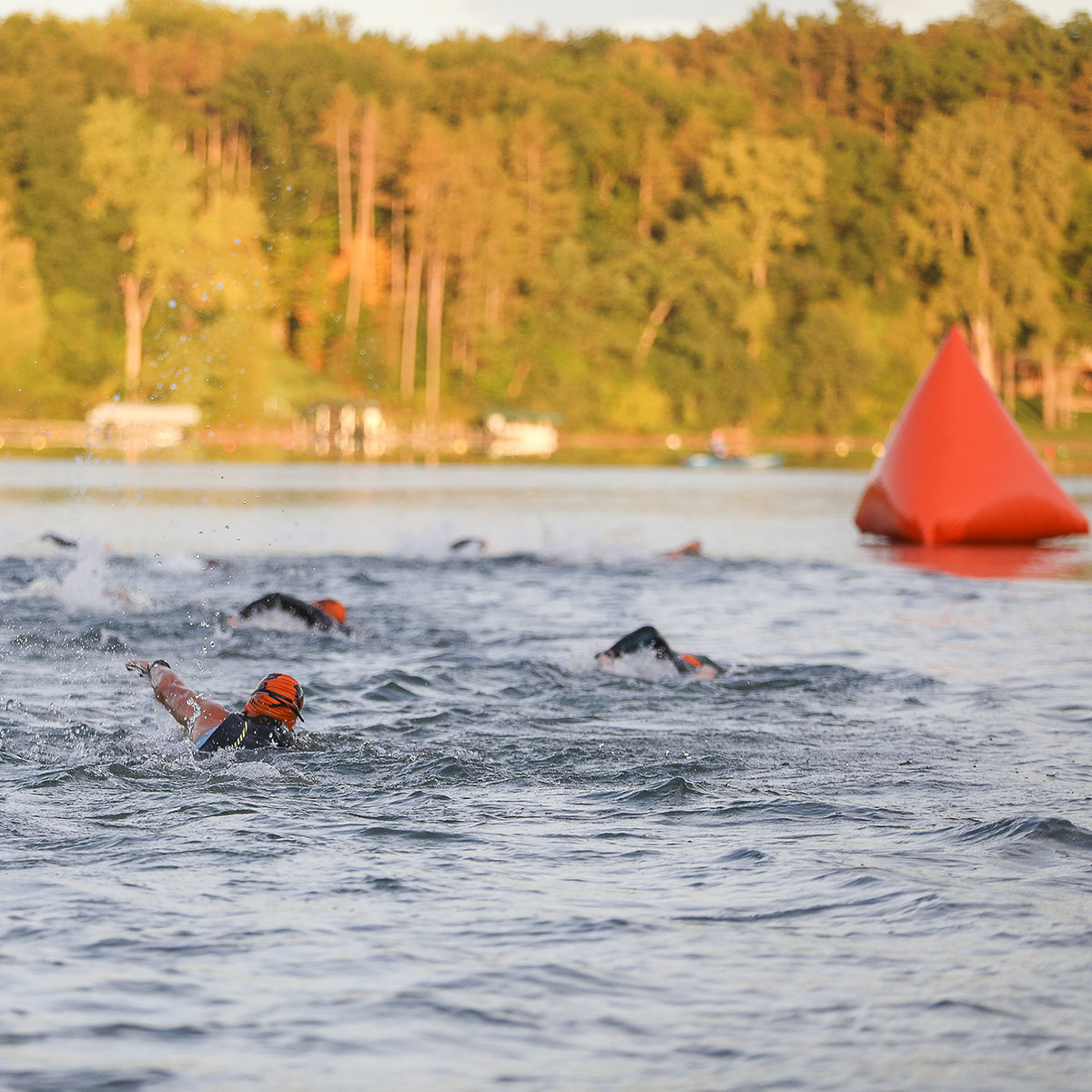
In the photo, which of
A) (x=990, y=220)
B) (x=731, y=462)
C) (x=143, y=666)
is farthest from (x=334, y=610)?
(x=990, y=220)

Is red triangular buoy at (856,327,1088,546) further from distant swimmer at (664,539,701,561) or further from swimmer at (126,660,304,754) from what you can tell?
swimmer at (126,660,304,754)

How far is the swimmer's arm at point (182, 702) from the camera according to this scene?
7574 millimetres

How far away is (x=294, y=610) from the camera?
468 inches

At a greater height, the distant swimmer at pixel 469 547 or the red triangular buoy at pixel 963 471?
the red triangular buoy at pixel 963 471

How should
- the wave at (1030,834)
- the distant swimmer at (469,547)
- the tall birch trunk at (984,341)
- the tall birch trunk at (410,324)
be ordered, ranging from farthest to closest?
the tall birch trunk at (984,341), the tall birch trunk at (410,324), the distant swimmer at (469,547), the wave at (1030,834)

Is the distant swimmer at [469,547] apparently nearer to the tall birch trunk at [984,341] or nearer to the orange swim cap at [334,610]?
the orange swim cap at [334,610]

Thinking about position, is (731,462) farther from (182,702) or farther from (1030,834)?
(1030,834)

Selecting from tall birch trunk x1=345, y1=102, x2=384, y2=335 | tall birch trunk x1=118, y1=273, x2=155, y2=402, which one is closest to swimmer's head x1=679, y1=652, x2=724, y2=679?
tall birch trunk x1=118, y1=273, x2=155, y2=402

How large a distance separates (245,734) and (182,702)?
0.67 meters

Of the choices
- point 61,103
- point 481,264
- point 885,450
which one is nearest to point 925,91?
point 481,264

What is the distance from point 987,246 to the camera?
84250 mm

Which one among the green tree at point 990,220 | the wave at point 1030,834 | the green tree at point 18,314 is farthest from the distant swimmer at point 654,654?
the green tree at point 990,220

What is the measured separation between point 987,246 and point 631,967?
8379cm

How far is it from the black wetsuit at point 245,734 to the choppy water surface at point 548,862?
0.32 ft
